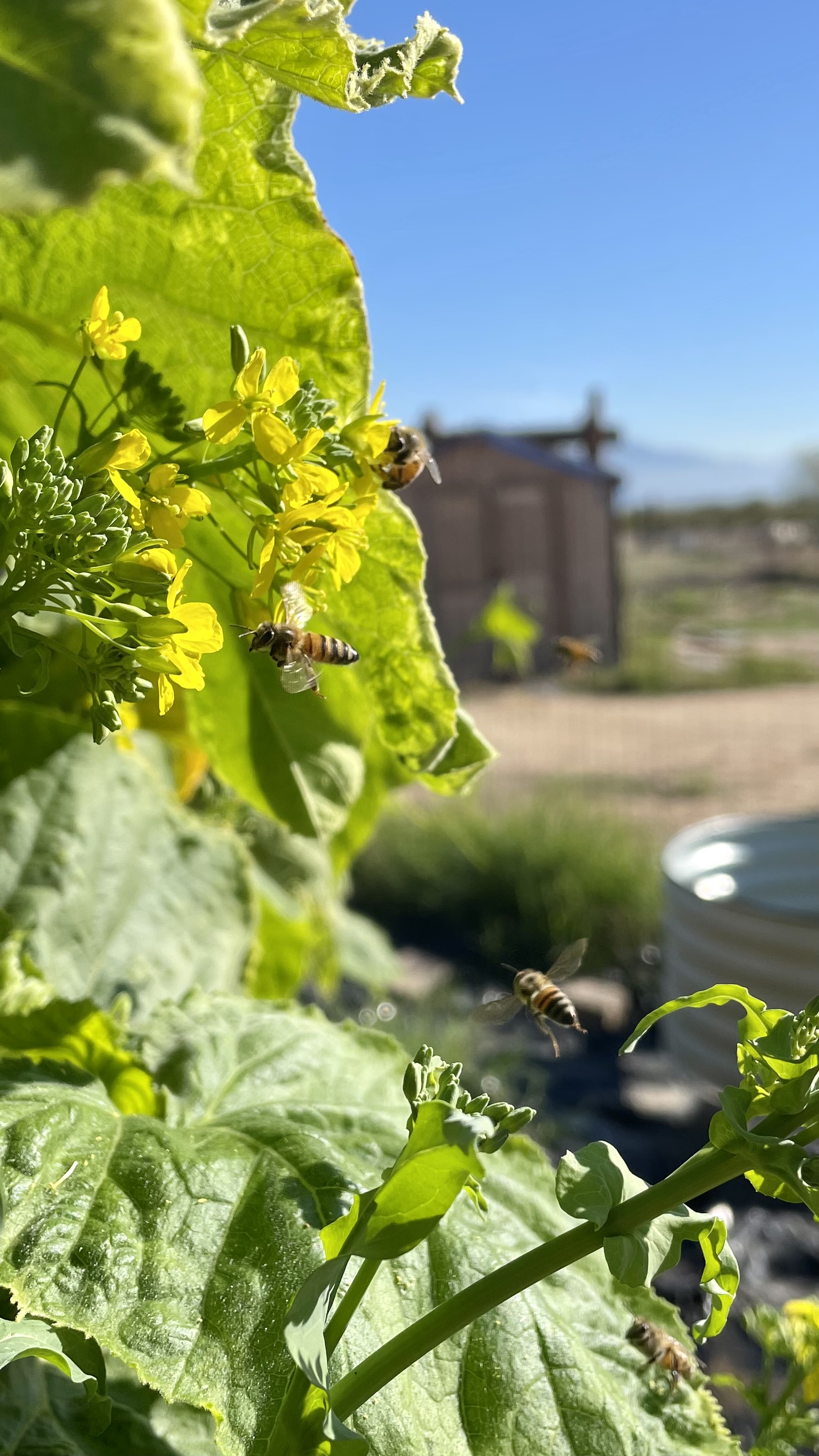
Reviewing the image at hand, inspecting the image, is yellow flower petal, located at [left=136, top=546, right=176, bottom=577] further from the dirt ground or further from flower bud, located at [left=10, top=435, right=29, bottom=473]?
the dirt ground

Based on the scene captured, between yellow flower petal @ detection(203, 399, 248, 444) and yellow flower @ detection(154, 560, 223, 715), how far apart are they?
61mm

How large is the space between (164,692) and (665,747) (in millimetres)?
13418

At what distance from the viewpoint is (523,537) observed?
607 inches

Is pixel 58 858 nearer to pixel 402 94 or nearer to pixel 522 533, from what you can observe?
pixel 402 94

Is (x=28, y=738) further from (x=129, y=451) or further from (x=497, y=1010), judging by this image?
(x=129, y=451)

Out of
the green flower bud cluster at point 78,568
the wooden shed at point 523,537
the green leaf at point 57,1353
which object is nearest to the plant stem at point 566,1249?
the green leaf at point 57,1353

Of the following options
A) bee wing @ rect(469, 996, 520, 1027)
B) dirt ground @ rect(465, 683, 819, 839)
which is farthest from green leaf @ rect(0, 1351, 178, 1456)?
dirt ground @ rect(465, 683, 819, 839)

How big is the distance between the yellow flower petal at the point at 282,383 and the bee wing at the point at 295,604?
88 millimetres

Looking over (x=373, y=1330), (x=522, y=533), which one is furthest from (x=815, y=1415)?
(x=522, y=533)

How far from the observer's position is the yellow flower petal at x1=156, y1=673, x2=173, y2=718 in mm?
503

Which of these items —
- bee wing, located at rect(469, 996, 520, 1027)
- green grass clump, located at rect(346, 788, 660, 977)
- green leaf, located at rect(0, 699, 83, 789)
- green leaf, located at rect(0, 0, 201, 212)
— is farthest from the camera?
green grass clump, located at rect(346, 788, 660, 977)

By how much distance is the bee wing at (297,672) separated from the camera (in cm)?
70

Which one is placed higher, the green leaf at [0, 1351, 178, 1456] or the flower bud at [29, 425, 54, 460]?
the flower bud at [29, 425, 54, 460]

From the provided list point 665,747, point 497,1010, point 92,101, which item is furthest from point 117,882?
point 665,747
